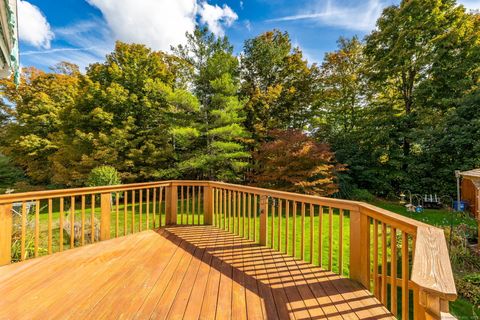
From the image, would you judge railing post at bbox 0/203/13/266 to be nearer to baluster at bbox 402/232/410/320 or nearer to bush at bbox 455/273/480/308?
baluster at bbox 402/232/410/320

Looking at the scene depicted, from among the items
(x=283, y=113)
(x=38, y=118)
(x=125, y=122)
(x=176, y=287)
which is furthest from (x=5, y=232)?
(x=38, y=118)

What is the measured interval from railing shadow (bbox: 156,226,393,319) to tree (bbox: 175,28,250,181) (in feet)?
20.0

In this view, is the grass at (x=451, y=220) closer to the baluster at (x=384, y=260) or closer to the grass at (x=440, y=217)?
the grass at (x=440, y=217)

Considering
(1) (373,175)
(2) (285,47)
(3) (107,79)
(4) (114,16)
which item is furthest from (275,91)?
(3) (107,79)

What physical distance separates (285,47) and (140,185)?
456 inches

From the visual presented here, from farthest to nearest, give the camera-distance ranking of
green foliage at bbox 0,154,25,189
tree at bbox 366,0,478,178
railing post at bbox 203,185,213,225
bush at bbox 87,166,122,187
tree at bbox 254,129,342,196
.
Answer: green foliage at bbox 0,154,25,189 < tree at bbox 366,0,478,178 < bush at bbox 87,166,122,187 < tree at bbox 254,129,342,196 < railing post at bbox 203,185,213,225

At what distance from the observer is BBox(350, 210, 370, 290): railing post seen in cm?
225

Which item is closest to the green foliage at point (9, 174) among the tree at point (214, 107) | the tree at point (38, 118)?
the tree at point (38, 118)

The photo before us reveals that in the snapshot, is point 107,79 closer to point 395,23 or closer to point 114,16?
point 114,16

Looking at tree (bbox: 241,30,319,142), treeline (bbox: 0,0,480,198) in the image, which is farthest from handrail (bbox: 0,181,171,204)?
tree (bbox: 241,30,319,142)

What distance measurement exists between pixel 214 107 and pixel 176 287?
27.8ft

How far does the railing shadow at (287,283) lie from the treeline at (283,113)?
517 centimetres

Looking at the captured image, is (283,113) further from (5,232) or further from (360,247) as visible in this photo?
(5,232)

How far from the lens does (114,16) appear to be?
6793 millimetres
